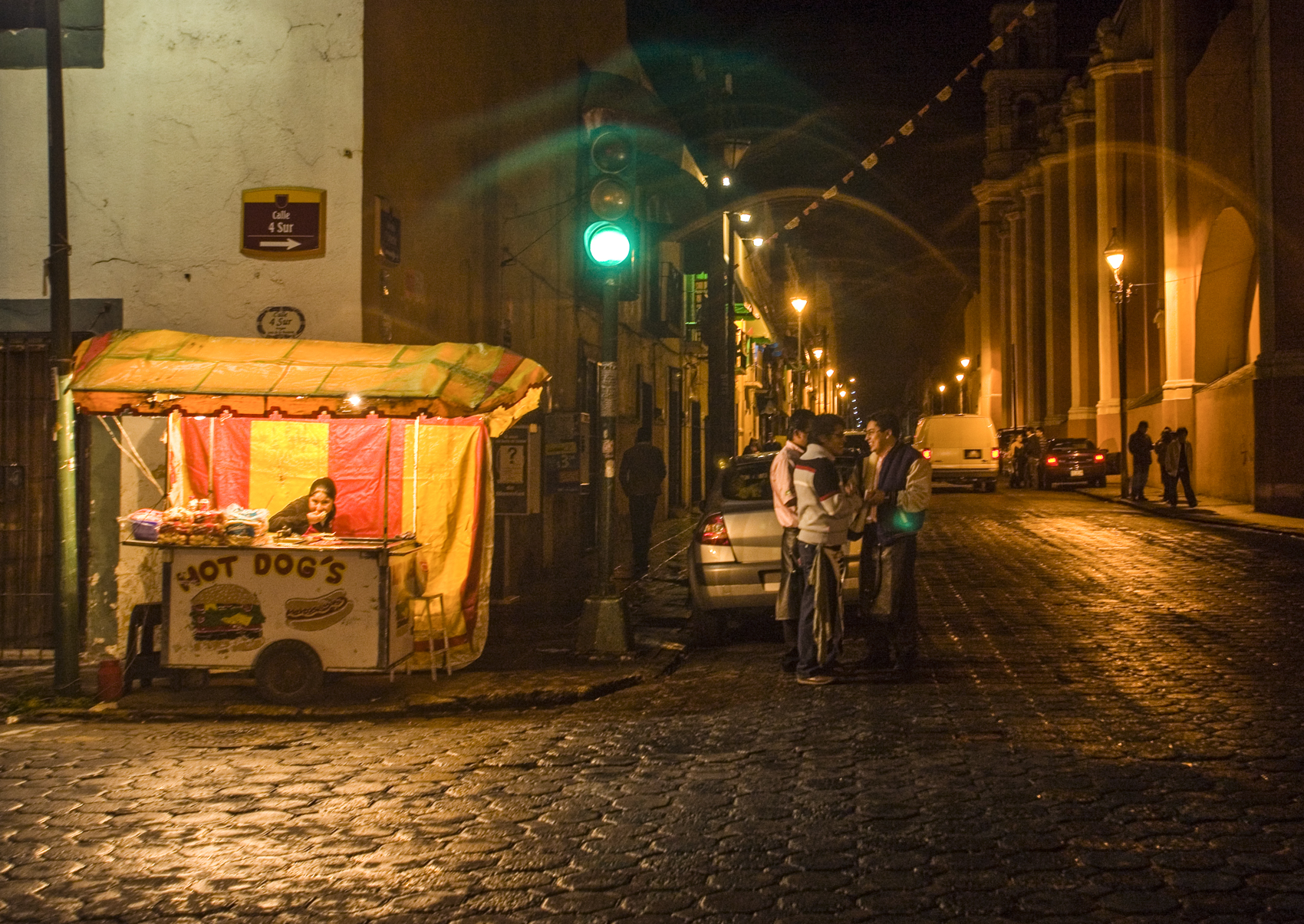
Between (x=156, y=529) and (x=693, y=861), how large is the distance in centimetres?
514

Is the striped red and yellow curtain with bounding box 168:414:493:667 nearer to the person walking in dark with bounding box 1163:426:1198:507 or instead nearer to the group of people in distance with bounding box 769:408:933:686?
the group of people in distance with bounding box 769:408:933:686

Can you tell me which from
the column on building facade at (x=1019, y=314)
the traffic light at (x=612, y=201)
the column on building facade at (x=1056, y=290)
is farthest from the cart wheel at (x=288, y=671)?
the column on building facade at (x=1019, y=314)

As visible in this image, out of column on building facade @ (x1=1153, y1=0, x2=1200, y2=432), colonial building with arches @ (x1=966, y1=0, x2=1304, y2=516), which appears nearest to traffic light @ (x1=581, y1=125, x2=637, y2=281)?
colonial building with arches @ (x1=966, y1=0, x2=1304, y2=516)

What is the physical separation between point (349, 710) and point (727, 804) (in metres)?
3.34

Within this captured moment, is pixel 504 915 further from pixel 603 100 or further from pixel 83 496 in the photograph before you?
pixel 603 100

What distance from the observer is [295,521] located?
949cm

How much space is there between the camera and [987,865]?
5141mm

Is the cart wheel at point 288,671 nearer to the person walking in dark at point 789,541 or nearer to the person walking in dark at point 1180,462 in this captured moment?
the person walking in dark at point 789,541

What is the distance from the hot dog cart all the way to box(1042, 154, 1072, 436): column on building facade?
184ft

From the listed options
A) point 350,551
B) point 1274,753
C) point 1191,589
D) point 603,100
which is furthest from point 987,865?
point 603,100

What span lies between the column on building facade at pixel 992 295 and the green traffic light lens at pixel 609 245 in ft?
234

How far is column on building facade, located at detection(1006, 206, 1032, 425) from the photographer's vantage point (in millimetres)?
71750

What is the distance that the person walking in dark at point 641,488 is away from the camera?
16766mm

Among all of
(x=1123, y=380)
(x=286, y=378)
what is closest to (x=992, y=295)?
(x=1123, y=380)
